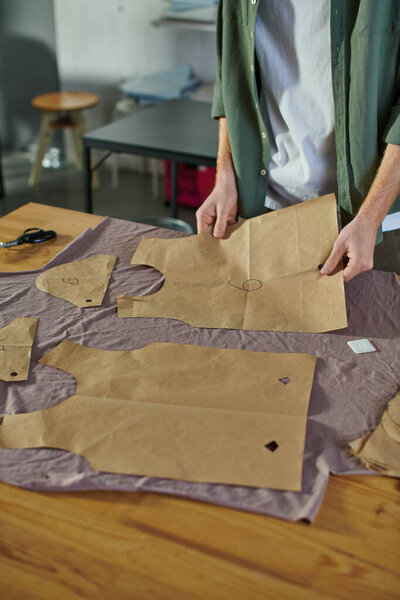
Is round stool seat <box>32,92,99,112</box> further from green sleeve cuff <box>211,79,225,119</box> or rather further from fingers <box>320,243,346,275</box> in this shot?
fingers <box>320,243,346,275</box>

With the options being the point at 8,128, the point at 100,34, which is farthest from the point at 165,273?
the point at 8,128

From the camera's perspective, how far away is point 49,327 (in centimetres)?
102

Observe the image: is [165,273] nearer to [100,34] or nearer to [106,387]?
[106,387]

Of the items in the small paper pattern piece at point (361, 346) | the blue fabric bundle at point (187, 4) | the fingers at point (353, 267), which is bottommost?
the small paper pattern piece at point (361, 346)

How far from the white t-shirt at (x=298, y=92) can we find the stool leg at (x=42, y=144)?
9.09 feet

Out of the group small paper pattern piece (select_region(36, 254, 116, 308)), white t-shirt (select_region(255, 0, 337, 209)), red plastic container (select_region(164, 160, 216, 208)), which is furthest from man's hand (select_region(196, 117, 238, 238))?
red plastic container (select_region(164, 160, 216, 208))

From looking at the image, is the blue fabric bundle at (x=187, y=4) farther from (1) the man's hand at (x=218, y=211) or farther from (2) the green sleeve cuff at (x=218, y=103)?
(1) the man's hand at (x=218, y=211)

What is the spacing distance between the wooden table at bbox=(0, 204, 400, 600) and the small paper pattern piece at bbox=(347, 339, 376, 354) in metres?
0.26

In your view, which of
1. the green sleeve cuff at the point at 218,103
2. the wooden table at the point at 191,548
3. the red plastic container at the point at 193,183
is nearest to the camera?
the wooden table at the point at 191,548

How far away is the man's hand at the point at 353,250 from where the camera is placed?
105cm

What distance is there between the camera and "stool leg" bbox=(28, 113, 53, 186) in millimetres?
3752

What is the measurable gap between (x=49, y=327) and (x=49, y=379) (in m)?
0.15

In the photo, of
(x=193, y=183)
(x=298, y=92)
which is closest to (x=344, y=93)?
(x=298, y=92)

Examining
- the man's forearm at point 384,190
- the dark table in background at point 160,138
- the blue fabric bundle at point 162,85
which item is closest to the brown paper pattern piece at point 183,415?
the man's forearm at point 384,190
